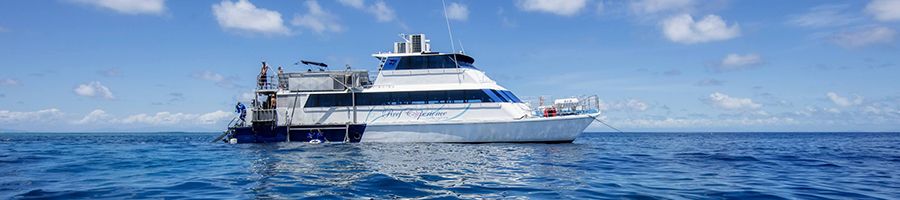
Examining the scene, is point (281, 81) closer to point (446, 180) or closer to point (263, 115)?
point (263, 115)

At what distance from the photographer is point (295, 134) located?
2567 centimetres

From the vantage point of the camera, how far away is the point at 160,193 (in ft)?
28.7

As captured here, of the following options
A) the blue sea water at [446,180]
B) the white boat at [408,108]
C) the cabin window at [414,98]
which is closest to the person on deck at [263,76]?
the white boat at [408,108]

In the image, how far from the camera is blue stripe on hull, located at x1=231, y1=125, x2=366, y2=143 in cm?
2498

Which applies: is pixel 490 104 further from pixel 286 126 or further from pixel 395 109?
pixel 286 126

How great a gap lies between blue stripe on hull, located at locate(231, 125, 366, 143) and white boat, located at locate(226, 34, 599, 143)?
0.14 ft

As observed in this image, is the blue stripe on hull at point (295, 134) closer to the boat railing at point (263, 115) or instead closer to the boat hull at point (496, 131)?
the boat railing at point (263, 115)

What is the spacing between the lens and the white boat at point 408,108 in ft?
79.1

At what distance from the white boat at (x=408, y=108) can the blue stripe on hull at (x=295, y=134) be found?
0.04 metres

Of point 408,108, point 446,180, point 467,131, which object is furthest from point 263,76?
point 446,180

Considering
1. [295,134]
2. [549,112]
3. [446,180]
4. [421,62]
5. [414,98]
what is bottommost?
[446,180]

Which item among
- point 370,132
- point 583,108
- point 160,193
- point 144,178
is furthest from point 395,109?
point 160,193

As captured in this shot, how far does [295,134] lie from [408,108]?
5347 millimetres

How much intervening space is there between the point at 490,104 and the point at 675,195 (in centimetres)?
1591
